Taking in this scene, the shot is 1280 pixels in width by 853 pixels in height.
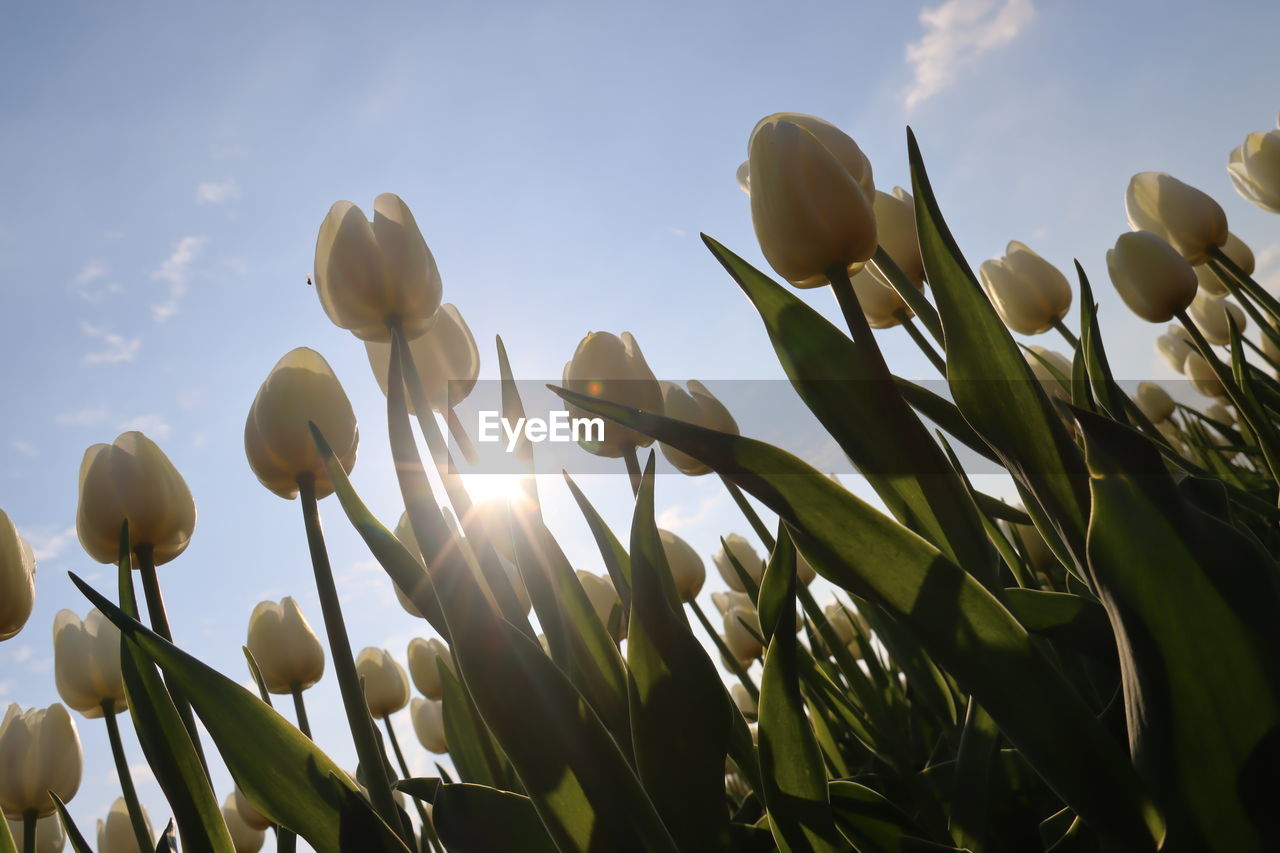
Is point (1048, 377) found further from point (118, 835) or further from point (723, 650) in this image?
point (118, 835)

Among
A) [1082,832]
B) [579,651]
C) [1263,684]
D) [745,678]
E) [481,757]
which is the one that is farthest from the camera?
[745,678]

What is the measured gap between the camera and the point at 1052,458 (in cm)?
44

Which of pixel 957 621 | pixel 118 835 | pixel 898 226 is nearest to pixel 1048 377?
pixel 898 226

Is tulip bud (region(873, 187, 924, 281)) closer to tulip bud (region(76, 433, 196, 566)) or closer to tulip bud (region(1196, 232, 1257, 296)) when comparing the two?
tulip bud (region(76, 433, 196, 566))

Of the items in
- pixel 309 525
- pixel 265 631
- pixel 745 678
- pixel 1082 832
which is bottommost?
pixel 1082 832

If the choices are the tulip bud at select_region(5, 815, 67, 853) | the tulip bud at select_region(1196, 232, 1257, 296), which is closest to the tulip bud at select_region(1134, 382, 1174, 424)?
the tulip bud at select_region(1196, 232, 1257, 296)

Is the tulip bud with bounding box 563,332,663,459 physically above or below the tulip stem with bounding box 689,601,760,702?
above

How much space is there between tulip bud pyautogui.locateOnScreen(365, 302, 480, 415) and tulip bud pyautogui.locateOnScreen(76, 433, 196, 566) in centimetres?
23

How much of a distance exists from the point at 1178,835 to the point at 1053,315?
1.40 meters

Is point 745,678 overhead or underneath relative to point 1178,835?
overhead

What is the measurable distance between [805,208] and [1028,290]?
3.65 feet

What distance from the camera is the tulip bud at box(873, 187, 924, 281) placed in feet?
2.97

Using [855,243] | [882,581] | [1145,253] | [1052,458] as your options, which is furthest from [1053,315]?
[882,581]

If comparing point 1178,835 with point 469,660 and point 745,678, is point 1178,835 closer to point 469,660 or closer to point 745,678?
point 469,660
